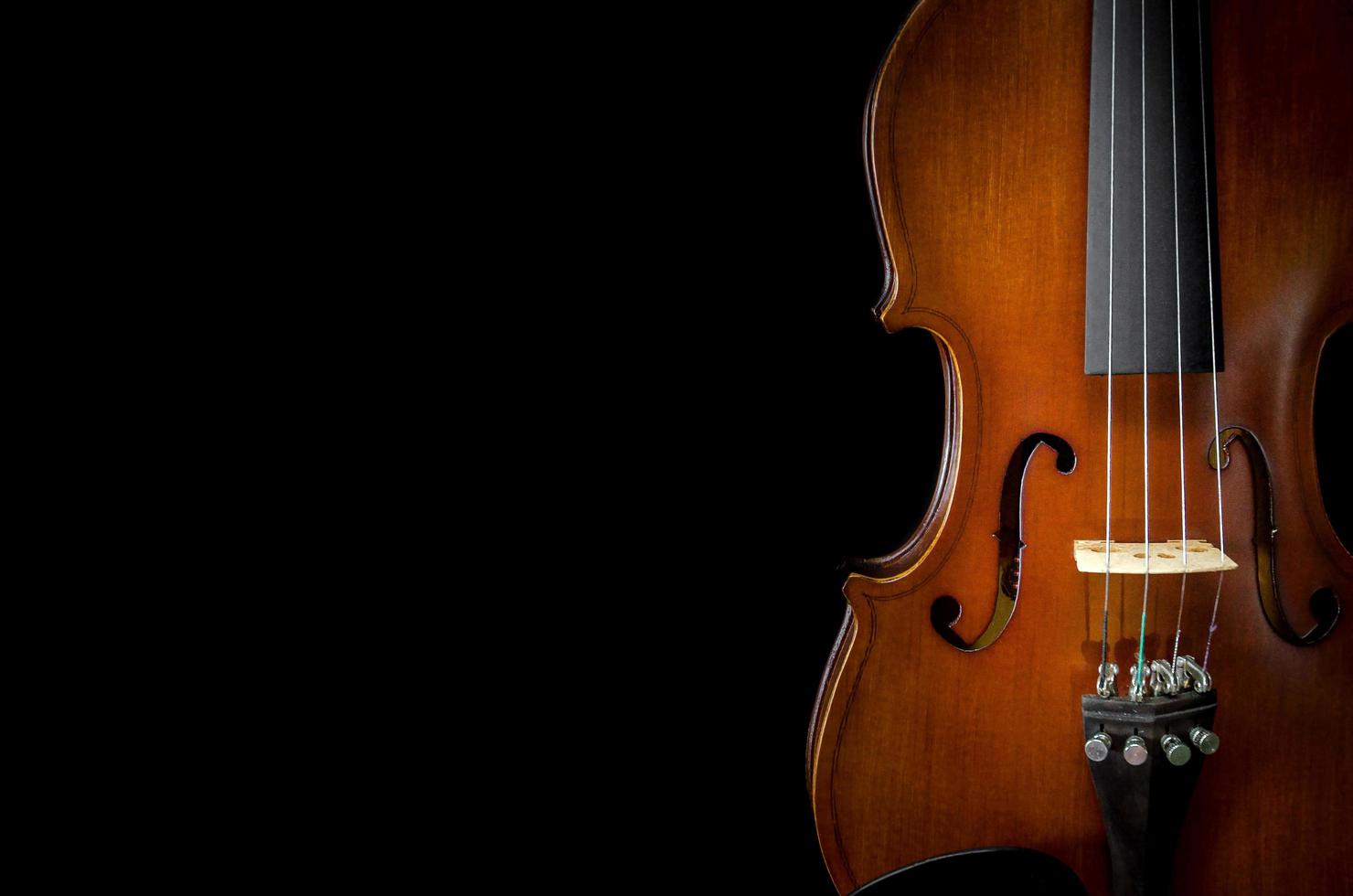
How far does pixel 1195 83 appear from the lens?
3.29 feet

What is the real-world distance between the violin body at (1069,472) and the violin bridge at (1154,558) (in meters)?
0.03

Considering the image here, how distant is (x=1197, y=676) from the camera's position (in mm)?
947

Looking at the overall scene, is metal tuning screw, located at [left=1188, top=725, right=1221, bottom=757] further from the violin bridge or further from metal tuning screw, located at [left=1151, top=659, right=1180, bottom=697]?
the violin bridge

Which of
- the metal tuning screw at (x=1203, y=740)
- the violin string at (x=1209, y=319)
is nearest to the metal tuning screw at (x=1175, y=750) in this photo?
the metal tuning screw at (x=1203, y=740)

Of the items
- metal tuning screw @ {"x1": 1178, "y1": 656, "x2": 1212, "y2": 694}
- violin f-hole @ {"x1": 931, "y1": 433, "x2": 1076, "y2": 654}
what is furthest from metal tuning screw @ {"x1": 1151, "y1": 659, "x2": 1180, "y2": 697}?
violin f-hole @ {"x1": 931, "y1": 433, "x2": 1076, "y2": 654}

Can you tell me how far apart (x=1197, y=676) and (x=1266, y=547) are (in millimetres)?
181

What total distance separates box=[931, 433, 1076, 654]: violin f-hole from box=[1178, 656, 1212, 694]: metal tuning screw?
0.17 meters

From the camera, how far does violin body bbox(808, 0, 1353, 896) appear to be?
100cm

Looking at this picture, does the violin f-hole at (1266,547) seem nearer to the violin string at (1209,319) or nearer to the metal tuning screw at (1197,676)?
the violin string at (1209,319)

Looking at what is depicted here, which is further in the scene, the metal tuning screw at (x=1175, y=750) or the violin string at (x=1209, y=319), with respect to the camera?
the violin string at (x=1209, y=319)

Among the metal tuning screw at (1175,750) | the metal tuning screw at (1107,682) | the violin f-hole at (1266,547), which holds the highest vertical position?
the violin f-hole at (1266,547)

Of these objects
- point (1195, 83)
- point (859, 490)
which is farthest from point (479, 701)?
point (1195, 83)

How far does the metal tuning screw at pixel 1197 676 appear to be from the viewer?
3.09ft

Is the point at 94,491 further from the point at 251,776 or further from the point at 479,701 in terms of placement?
the point at 479,701
